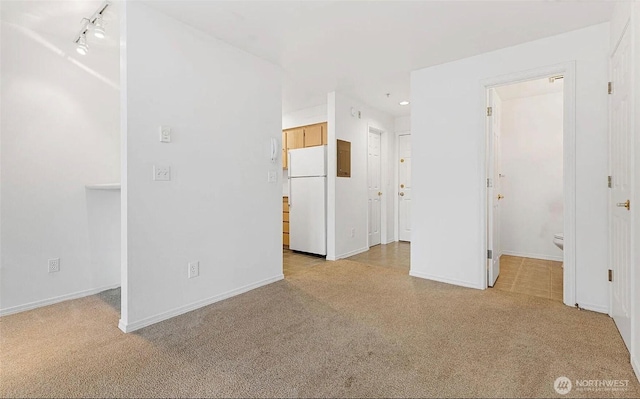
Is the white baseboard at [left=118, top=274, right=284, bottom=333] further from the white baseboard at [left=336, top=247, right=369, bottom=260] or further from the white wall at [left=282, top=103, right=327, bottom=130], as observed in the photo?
the white wall at [left=282, top=103, right=327, bottom=130]

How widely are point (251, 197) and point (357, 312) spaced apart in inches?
58.7

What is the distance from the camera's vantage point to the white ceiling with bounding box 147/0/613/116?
7.40ft

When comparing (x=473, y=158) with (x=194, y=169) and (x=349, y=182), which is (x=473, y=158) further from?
(x=194, y=169)

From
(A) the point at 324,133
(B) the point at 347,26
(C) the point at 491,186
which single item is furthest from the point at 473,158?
(A) the point at 324,133

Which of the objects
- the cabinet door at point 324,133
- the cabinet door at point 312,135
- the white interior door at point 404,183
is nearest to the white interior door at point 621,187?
the cabinet door at point 324,133

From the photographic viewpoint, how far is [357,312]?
8.16 feet

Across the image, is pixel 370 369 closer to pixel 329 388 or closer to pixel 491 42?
pixel 329 388

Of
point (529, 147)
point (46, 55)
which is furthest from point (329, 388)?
point (529, 147)

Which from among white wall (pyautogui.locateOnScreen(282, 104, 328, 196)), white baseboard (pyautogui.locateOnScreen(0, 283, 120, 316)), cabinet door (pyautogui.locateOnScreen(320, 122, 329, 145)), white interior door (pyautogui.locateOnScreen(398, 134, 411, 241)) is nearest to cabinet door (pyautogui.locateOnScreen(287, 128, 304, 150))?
white wall (pyautogui.locateOnScreen(282, 104, 328, 196))

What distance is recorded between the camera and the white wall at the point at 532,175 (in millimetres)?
4332

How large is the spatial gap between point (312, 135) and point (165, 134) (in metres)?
2.70

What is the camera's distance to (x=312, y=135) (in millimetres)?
4816

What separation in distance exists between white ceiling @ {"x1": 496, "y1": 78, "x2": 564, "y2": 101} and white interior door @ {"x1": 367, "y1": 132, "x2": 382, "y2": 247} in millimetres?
1978

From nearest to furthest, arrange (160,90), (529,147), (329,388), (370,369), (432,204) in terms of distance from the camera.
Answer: (329,388)
(370,369)
(160,90)
(432,204)
(529,147)
